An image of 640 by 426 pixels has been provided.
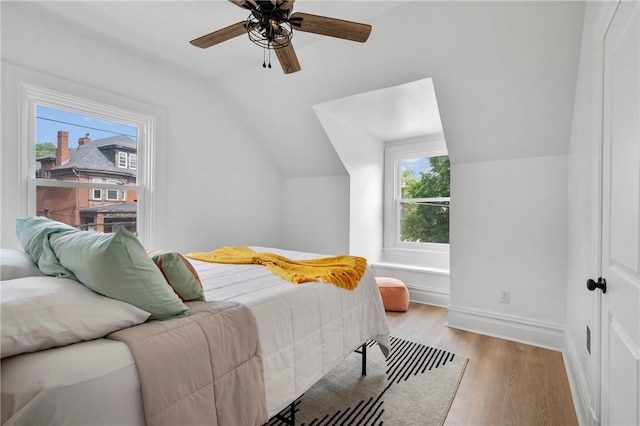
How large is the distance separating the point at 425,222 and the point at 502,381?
241 centimetres

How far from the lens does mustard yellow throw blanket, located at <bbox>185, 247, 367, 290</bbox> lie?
186 centimetres

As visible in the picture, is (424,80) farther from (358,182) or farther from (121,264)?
(121,264)

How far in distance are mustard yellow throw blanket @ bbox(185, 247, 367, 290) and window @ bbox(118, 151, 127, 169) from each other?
116cm

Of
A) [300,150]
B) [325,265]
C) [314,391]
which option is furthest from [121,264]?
[300,150]

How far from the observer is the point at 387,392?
1.97m

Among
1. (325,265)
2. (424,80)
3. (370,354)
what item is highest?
(424,80)

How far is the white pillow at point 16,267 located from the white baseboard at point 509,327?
10.6 ft

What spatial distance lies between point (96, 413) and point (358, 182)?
3570 millimetres

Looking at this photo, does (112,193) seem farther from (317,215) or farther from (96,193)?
(317,215)

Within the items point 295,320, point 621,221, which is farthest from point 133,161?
point 621,221

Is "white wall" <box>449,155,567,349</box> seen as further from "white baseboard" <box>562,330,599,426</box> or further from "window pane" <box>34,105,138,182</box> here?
"window pane" <box>34,105,138,182</box>

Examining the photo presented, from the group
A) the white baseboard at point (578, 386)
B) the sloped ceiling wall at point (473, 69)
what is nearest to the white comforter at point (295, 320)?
the white baseboard at point (578, 386)

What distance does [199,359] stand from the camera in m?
1.03

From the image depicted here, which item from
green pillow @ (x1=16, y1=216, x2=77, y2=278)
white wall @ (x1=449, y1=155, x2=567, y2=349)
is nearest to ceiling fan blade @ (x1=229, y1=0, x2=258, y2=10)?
green pillow @ (x1=16, y1=216, x2=77, y2=278)
